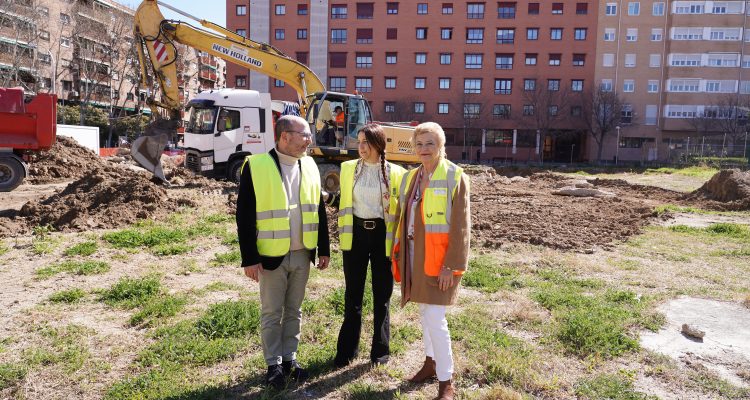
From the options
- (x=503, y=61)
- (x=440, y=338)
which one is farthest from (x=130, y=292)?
(x=503, y=61)

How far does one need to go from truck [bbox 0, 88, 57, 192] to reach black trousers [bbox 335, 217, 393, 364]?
13.2 meters

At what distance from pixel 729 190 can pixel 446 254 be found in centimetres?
1727

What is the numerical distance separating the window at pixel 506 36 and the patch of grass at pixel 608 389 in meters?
55.6

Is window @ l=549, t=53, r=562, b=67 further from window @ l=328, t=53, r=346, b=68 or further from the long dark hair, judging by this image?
the long dark hair

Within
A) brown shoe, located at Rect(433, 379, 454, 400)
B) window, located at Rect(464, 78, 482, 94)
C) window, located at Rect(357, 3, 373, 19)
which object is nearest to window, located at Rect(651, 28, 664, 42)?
window, located at Rect(464, 78, 482, 94)

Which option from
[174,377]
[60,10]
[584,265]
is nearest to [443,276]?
[174,377]

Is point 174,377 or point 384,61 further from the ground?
point 384,61

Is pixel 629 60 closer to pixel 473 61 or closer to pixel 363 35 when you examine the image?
pixel 473 61

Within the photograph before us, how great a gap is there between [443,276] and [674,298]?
4157 mm

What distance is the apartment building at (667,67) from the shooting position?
53.9 metres

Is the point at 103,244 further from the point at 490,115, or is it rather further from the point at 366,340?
the point at 490,115

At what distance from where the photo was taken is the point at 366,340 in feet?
15.4

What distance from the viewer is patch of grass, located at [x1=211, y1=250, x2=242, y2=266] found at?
740 centimetres

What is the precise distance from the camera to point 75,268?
6.82 m
